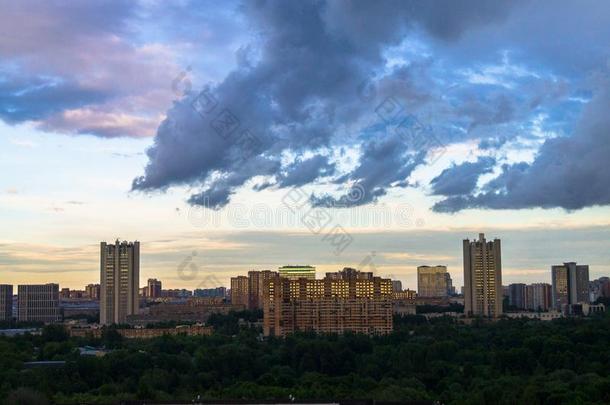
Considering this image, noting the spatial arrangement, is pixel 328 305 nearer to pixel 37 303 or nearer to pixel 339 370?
pixel 339 370

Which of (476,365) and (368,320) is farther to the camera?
(368,320)

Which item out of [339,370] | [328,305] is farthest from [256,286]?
[339,370]

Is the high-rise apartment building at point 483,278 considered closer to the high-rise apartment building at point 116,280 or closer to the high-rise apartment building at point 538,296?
the high-rise apartment building at point 538,296

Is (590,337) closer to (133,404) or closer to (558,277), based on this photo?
(133,404)

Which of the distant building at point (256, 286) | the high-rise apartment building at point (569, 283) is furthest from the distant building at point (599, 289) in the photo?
the distant building at point (256, 286)

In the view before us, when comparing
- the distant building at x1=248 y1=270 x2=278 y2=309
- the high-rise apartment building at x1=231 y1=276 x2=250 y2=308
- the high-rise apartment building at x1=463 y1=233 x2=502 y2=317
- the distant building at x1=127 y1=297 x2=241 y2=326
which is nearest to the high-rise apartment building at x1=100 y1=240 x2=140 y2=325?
the distant building at x1=127 y1=297 x2=241 y2=326

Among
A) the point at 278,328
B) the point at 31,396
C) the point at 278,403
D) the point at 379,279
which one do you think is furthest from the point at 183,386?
the point at 379,279
